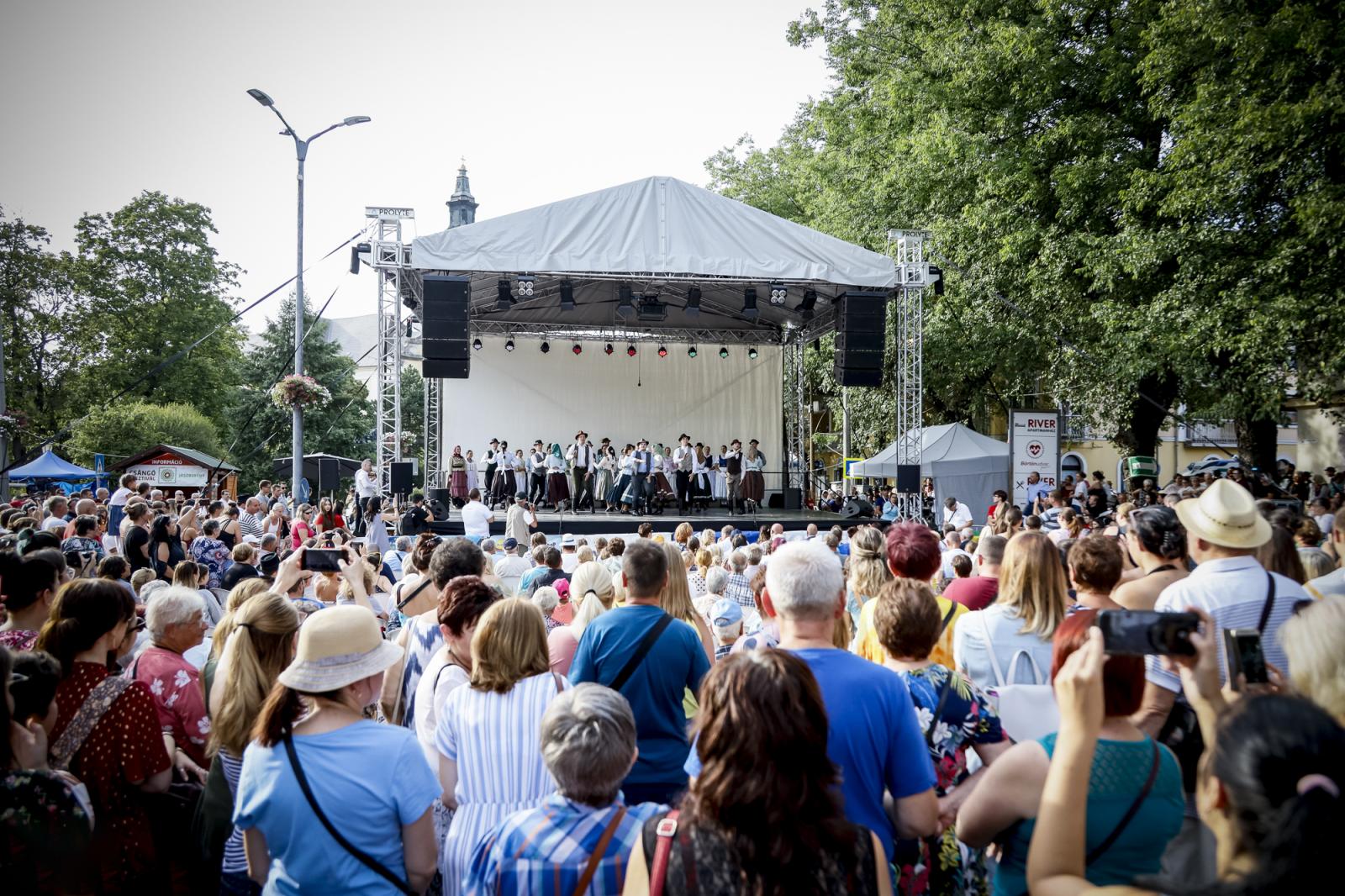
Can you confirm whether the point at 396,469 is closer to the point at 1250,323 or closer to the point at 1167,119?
the point at 1250,323

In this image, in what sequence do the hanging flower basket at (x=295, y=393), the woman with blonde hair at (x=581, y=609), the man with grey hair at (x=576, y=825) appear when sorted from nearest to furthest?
the man with grey hair at (x=576, y=825) < the woman with blonde hair at (x=581, y=609) < the hanging flower basket at (x=295, y=393)

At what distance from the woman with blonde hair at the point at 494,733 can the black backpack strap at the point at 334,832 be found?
31 centimetres

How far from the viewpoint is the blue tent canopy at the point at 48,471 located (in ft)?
63.5

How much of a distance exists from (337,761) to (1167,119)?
58.6ft

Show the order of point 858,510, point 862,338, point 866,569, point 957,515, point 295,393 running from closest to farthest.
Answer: point 866,569 → point 957,515 → point 295,393 → point 862,338 → point 858,510

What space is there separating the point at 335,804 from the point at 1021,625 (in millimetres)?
2136

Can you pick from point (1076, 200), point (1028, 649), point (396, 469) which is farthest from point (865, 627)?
point (1076, 200)

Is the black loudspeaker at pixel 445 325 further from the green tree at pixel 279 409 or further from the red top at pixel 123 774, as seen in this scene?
the green tree at pixel 279 409

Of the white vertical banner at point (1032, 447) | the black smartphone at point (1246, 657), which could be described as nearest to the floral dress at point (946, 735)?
the black smartphone at point (1246, 657)

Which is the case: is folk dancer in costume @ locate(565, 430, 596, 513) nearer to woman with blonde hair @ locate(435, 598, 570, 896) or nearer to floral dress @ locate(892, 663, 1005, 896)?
woman with blonde hair @ locate(435, 598, 570, 896)

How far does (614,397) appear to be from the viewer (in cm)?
2009

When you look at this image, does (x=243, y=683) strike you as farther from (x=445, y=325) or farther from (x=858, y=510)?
(x=858, y=510)

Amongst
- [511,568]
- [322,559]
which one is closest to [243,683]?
[322,559]

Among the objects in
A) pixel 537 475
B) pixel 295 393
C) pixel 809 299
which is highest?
pixel 809 299
